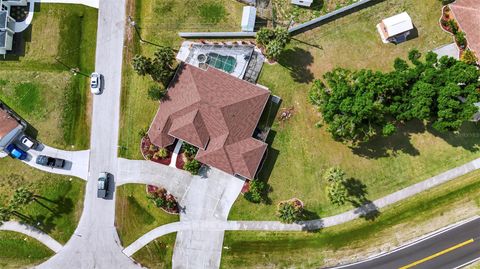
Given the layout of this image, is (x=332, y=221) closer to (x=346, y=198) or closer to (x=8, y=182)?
(x=346, y=198)

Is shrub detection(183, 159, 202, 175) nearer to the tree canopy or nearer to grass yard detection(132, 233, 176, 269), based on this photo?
grass yard detection(132, 233, 176, 269)

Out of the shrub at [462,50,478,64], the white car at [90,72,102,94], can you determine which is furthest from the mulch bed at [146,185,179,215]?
the shrub at [462,50,478,64]

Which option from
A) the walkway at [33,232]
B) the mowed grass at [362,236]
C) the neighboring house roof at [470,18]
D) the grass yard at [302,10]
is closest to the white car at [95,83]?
the walkway at [33,232]

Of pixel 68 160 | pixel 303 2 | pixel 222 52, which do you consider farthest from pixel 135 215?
pixel 303 2

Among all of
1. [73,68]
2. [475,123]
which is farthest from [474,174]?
[73,68]

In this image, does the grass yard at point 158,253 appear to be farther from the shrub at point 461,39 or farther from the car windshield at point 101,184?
the shrub at point 461,39
